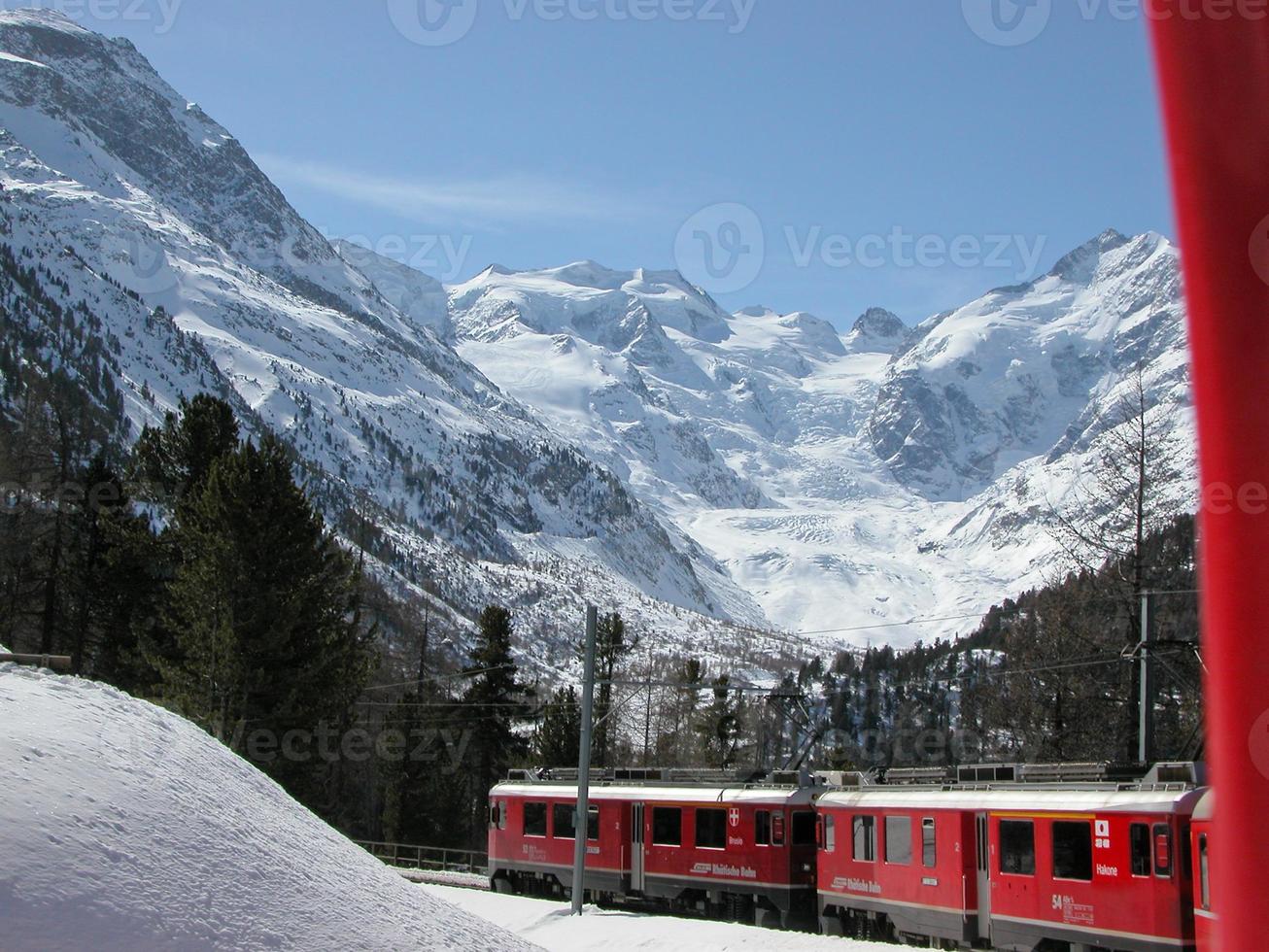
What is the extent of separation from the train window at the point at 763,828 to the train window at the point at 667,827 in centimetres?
264

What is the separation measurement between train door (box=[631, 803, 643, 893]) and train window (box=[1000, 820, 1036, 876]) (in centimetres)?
1311

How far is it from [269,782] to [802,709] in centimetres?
1762

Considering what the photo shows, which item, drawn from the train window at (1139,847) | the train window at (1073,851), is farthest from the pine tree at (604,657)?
the train window at (1139,847)

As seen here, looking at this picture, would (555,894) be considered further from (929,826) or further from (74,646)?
(74,646)

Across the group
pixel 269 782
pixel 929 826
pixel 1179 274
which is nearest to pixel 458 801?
pixel 929 826

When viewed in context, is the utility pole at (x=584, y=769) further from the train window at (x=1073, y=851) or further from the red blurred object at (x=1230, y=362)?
the red blurred object at (x=1230, y=362)

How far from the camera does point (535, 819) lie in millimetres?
38125

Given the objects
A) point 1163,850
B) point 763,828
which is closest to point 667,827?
point 763,828

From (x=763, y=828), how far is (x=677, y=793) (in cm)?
318

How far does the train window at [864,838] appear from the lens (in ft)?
87.1

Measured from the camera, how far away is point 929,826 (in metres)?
24.5

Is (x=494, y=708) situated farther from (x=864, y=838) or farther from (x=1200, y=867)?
(x=1200, y=867)

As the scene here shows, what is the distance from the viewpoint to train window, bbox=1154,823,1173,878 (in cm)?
1850

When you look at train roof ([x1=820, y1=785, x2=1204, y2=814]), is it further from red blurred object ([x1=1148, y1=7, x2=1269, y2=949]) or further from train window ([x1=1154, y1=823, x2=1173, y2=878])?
red blurred object ([x1=1148, y1=7, x2=1269, y2=949])
